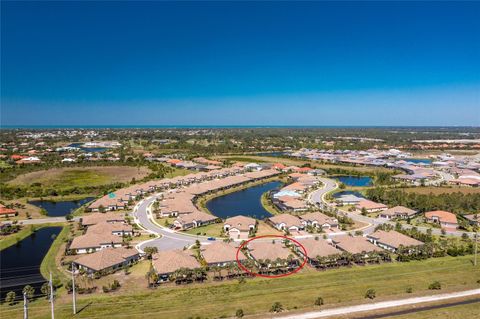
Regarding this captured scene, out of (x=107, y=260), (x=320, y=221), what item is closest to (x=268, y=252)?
(x=320, y=221)

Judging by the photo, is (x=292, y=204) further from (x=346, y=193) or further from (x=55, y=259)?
(x=55, y=259)

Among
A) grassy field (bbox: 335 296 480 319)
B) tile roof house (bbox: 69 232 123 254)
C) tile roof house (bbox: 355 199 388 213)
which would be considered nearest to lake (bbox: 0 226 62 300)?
tile roof house (bbox: 69 232 123 254)

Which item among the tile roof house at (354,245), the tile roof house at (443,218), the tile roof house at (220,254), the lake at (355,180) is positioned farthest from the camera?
the lake at (355,180)

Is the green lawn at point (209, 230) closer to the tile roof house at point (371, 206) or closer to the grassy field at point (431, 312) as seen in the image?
the grassy field at point (431, 312)

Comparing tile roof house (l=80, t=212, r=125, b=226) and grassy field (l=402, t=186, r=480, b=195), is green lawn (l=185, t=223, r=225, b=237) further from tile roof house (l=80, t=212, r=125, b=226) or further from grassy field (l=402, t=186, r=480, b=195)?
grassy field (l=402, t=186, r=480, b=195)

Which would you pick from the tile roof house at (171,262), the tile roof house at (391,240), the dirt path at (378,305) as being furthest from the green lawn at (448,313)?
the tile roof house at (171,262)

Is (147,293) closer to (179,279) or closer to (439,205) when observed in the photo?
(179,279)
